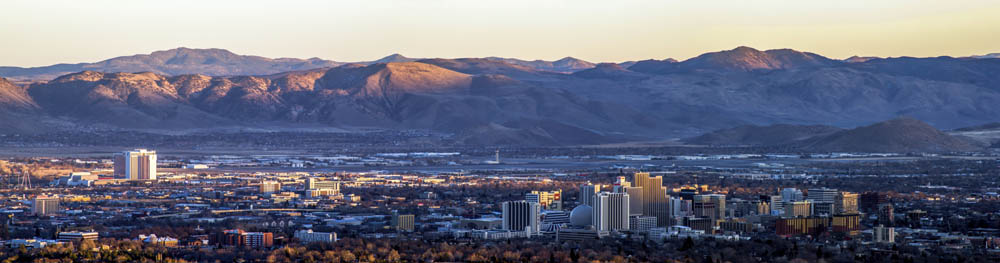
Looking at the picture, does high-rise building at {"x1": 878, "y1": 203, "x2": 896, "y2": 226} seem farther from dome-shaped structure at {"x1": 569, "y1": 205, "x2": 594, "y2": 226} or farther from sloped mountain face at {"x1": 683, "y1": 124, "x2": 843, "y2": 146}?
sloped mountain face at {"x1": 683, "y1": 124, "x2": 843, "y2": 146}

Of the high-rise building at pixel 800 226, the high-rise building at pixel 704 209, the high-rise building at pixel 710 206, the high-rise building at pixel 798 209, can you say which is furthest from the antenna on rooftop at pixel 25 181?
the high-rise building at pixel 800 226

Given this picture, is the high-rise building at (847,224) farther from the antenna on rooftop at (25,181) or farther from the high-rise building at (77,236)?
the antenna on rooftop at (25,181)

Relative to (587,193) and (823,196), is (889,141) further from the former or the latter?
(587,193)

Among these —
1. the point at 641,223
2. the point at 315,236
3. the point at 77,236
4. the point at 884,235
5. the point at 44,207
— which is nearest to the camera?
the point at 884,235

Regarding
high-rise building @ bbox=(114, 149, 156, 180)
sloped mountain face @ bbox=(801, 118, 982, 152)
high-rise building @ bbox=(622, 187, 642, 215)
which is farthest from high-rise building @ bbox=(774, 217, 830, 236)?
sloped mountain face @ bbox=(801, 118, 982, 152)

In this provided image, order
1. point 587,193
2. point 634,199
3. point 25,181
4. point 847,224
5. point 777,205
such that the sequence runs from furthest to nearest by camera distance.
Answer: point 25,181 → point 777,205 → point 587,193 → point 634,199 → point 847,224

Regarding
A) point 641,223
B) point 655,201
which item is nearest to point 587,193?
point 655,201
